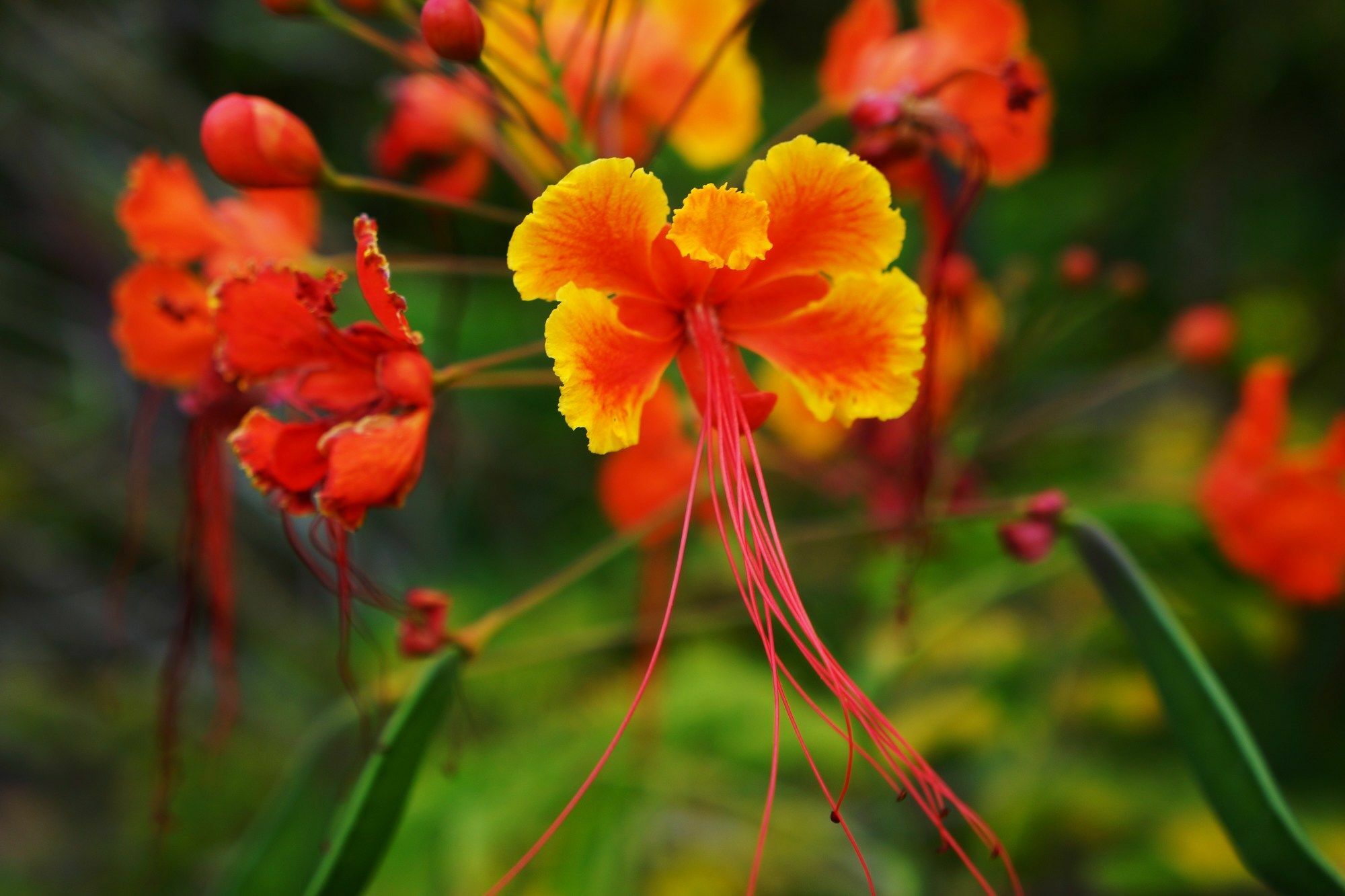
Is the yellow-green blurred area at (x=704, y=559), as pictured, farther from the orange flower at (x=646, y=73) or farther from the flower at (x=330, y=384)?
the flower at (x=330, y=384)

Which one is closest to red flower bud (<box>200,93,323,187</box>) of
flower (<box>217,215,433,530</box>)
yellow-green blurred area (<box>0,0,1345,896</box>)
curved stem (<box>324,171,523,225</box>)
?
curved stem (<box>324,171,523,225</box>)

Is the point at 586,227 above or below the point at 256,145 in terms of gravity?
below

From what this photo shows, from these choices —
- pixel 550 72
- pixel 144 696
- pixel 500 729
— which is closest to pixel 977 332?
pixel 550 72

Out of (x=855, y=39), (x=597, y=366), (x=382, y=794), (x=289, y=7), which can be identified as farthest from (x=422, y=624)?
(x=855, y=39)

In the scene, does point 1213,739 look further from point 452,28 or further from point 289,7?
point 289,7

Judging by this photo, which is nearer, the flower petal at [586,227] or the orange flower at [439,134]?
the flower petal at [586,227]

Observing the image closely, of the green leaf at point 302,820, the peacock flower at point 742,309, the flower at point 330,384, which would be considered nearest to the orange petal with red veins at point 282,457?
the flower at point 330,384

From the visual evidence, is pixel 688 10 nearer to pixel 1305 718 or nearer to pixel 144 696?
pixel 1305 718
